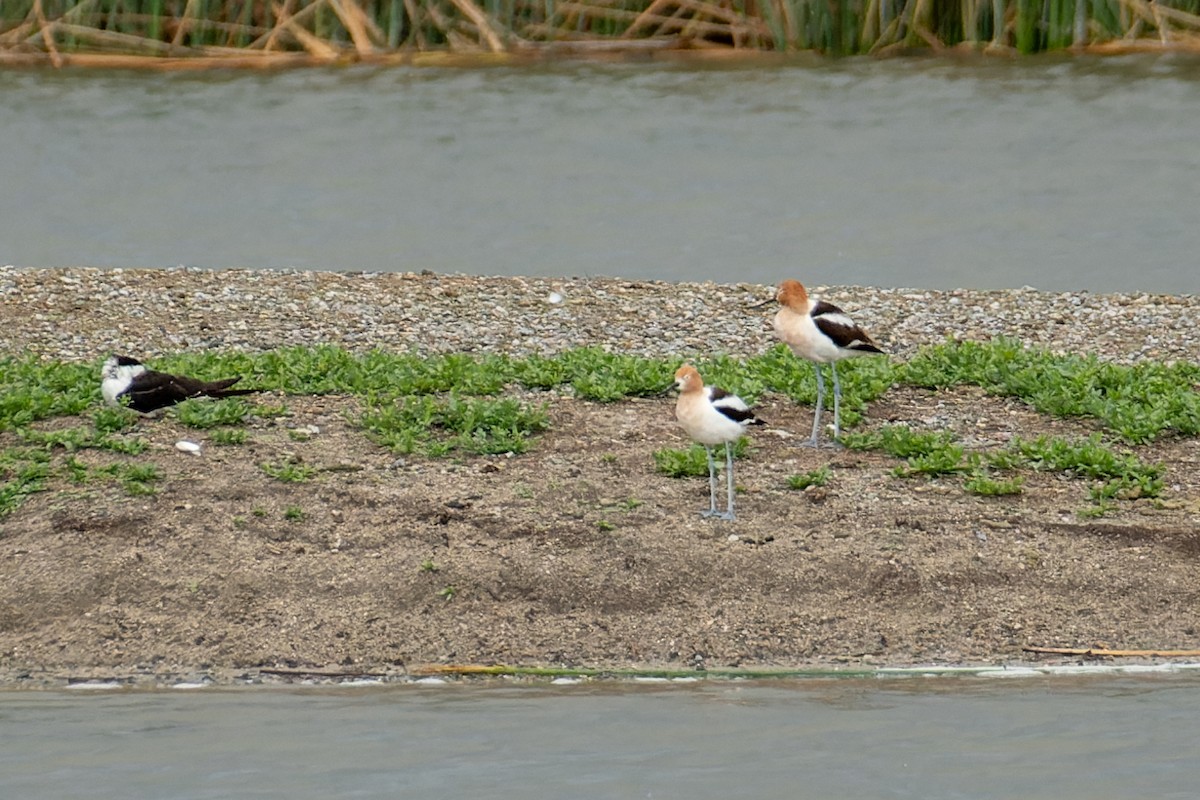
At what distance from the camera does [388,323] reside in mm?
13469

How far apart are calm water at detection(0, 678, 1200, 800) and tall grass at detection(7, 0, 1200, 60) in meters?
14.4

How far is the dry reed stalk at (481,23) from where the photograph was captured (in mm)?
21172

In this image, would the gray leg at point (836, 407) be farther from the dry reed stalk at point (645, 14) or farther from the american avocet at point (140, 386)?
the dry reed stalk at point (645, 14)

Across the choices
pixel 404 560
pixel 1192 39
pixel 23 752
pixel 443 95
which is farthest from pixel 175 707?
pixel 1192 39

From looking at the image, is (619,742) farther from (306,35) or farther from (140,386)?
(306,35)

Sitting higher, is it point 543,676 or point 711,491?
point 711,491

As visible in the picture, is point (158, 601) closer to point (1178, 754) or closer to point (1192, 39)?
point (1178, 754)

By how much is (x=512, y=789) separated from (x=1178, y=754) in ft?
7.26

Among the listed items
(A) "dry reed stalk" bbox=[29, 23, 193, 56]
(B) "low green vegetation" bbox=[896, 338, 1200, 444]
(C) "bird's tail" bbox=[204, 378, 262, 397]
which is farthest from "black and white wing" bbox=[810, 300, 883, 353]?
(A) "dry reed stalk" bbox=[29, 23, 193, 56]

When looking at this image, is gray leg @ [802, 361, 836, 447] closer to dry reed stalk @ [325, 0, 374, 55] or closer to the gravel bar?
the gravel bar

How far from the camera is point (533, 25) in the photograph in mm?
21281

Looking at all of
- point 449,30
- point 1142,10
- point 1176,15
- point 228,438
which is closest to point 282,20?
point 449,30

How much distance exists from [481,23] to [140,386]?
12.2 m

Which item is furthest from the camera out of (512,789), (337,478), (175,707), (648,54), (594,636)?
(648,54)
